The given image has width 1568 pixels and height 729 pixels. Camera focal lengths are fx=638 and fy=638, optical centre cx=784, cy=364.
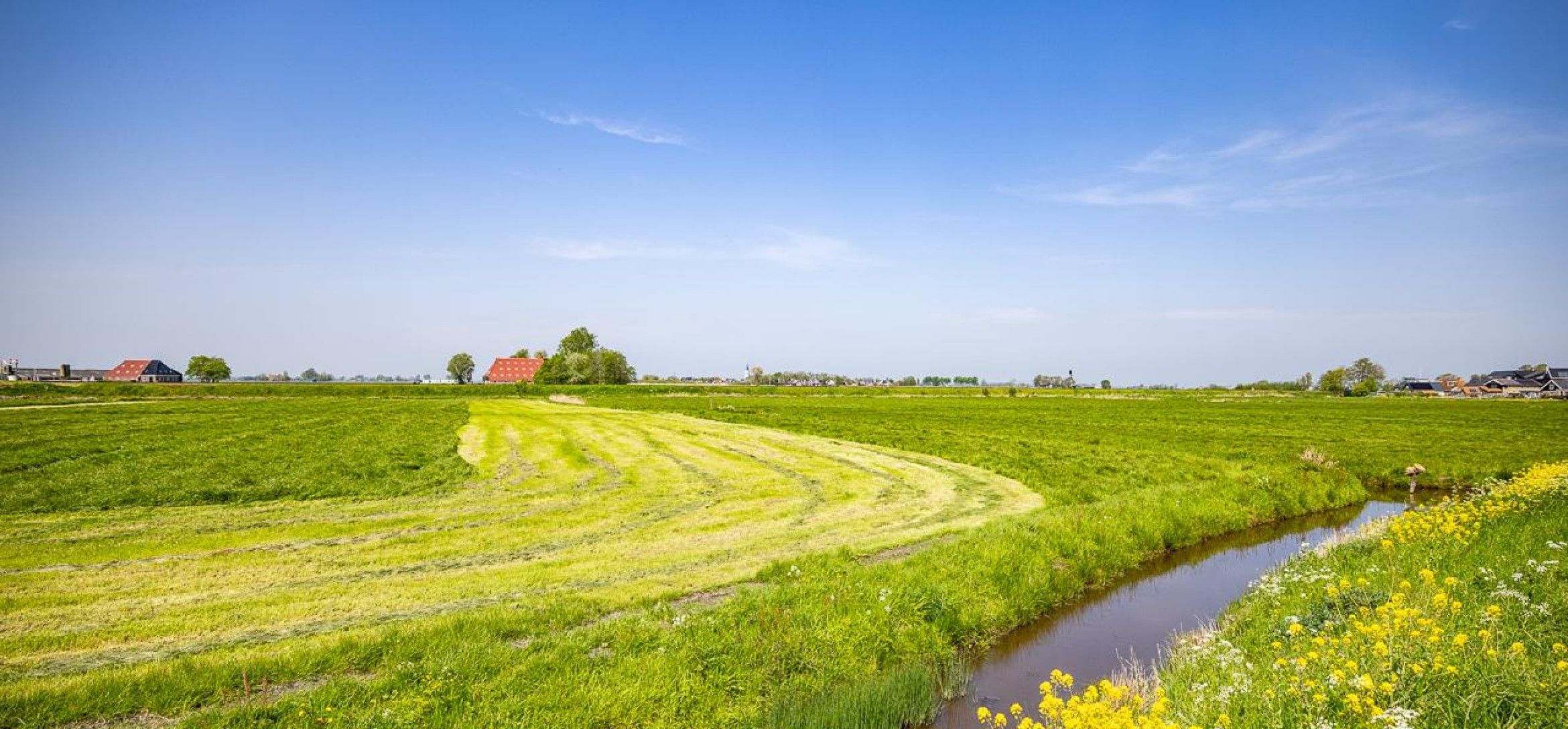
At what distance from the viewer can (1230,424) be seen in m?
51.4

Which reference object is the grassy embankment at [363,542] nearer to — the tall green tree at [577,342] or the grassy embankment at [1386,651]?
the grassy embankment at [1386,651]

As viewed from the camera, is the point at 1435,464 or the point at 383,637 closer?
the point at 383,637

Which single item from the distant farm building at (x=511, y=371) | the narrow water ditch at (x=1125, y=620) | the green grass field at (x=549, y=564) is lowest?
the narrow water ditch at (x=1125, y=620)

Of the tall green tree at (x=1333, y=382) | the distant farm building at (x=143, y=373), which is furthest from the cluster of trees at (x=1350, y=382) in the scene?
the distant farm building at (x=143, y=373)

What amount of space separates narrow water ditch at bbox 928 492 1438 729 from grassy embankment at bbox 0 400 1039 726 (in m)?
3.77

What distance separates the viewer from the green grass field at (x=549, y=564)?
24.0 feet

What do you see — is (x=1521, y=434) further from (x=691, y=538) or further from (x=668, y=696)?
(x=668, y=696)

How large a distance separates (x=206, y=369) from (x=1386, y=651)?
759ft

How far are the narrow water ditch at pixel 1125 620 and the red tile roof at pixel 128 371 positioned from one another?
19777 cm

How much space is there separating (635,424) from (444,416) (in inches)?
646

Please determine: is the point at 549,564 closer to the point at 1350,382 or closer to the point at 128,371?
the point at 128,371

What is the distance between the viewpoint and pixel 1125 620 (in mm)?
12594

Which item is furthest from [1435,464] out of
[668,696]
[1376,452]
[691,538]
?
[668,696]

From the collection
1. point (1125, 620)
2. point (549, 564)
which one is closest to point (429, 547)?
point (549, 564)
